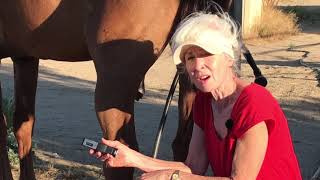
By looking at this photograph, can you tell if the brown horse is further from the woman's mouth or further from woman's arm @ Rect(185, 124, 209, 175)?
the woman's mouth

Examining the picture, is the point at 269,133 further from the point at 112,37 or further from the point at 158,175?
the point at 112,37

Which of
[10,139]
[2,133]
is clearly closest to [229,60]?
[2,133]

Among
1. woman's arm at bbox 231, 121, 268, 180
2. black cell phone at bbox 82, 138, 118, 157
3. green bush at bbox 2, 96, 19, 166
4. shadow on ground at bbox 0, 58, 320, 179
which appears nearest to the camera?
woman's arm at bbox 231, 121, 268, 180

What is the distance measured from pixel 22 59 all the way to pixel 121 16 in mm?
1467

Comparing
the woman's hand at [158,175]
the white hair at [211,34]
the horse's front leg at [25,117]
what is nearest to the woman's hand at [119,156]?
the woman's hand at [158,175]

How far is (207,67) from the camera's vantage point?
217 centimetres

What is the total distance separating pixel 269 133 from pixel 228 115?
0.17 m

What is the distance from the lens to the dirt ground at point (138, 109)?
4.79m

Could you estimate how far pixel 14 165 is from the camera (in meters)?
4.66

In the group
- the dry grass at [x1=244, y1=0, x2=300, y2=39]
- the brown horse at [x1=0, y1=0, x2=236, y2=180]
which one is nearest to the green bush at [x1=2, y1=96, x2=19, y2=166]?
the brown horse at [x1=0, y1=0, x2=236, y2=180]

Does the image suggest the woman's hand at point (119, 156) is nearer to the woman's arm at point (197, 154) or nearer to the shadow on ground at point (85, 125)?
the woman's arm at point (197, 154)

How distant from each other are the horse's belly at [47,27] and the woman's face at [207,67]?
0.63 m

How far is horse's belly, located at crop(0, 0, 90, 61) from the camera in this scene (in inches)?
105

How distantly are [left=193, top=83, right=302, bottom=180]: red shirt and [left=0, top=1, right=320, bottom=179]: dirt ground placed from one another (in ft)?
7.00
